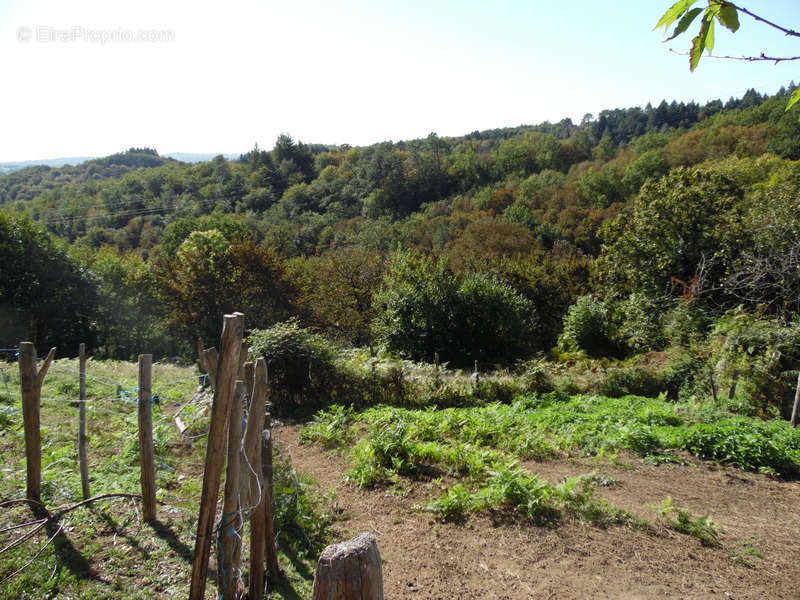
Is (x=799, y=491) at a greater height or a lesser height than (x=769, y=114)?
lesser

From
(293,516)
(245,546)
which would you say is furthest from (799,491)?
(245,546)

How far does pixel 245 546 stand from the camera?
4.27 meters

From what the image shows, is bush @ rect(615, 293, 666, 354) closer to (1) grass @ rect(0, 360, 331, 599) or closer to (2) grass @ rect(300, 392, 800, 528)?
(2) grass @ rect(300, 392, 800, 528)

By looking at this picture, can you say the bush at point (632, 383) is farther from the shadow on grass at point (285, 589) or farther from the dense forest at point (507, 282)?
the shadow on grass at point (285, 589)

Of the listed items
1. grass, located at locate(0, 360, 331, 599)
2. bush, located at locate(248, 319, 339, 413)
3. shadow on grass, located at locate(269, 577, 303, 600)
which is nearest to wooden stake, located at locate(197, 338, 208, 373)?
bush, located at locate(248, 319, 339, 413)

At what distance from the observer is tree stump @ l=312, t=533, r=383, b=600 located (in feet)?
5.65

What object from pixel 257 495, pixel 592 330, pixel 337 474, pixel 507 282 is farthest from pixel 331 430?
pixel 507 282

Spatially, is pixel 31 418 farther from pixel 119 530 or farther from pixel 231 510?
pixel 231 510

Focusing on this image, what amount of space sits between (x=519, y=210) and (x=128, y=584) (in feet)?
167

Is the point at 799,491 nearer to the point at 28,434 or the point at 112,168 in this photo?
the point at 28,434

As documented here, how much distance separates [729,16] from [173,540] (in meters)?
5.02

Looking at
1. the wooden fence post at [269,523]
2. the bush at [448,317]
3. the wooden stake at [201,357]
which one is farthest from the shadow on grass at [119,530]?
the bush at [448,317]

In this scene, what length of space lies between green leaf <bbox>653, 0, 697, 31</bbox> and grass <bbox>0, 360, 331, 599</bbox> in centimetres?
414

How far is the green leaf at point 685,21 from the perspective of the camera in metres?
1.24
